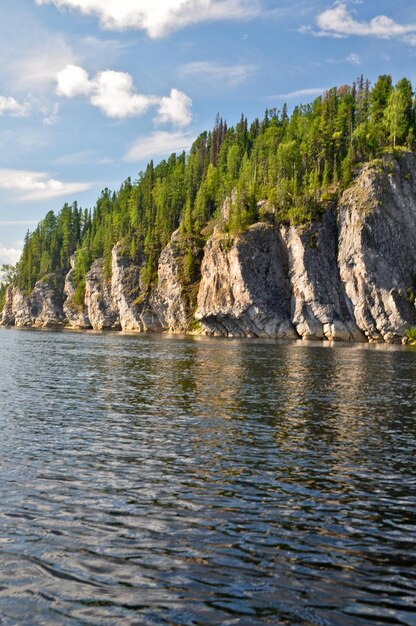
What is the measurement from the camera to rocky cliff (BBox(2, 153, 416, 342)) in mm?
108062

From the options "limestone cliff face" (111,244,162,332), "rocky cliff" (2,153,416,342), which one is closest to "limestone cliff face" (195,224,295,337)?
"rocky cliff" (2,153,416,342)

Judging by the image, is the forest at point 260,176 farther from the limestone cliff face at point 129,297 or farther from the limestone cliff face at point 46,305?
the limestone cliff face at point 46,305

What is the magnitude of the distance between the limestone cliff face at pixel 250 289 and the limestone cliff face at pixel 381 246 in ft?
48.6

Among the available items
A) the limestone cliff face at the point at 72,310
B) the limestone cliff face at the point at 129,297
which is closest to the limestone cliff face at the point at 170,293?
the limestone cliff face at the point at 129,297

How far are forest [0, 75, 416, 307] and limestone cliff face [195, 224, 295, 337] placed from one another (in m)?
5.31

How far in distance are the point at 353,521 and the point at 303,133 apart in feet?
480

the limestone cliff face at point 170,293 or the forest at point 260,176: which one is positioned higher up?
the forest at point 260,176

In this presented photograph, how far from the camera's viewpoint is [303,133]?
147750 mm

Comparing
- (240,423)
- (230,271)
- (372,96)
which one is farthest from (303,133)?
(240,423)

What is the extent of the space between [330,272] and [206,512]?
105 metres

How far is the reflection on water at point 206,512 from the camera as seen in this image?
1023 cm

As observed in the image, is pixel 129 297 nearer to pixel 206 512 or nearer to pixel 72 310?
pixel 72 310

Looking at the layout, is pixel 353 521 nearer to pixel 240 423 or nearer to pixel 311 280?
pixel 240 423

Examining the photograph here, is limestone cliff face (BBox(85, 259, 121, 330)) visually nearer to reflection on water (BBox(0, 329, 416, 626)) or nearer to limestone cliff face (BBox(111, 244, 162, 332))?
limestone cliff face (BBox(111, 244, 162, 332))
